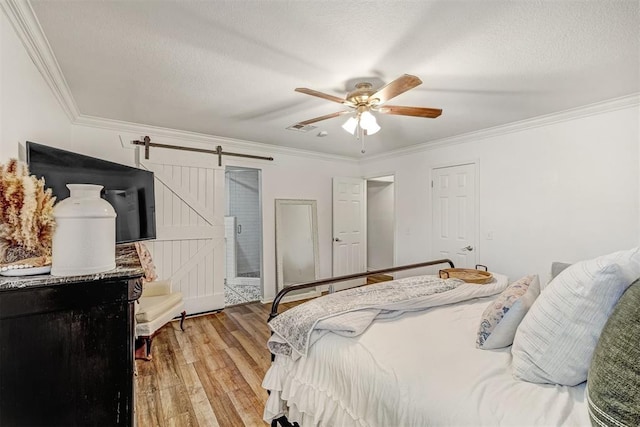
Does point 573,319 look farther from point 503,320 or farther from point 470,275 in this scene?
point 470,275

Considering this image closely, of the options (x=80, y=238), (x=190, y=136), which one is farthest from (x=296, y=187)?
(x=80, y=238)

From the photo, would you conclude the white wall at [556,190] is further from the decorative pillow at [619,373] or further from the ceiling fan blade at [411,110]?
the decorative pillow at [619,373]

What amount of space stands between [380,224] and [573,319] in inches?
210

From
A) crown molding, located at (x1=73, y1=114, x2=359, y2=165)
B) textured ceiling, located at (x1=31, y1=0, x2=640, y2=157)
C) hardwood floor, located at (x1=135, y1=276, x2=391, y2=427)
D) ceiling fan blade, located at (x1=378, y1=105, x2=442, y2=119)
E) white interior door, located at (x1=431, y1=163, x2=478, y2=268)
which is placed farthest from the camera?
white interior door, located at (x1=431, y1=163, x2=478, y2=268)

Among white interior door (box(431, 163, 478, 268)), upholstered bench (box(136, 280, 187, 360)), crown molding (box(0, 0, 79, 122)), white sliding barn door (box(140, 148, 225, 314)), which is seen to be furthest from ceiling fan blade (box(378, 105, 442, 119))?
upholstered bench (box(136, 280, 187, 360))

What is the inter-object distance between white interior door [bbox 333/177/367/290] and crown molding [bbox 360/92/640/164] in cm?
109

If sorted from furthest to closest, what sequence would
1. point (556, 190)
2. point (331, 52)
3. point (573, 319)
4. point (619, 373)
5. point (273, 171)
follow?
point (273, 171), point (556, 190), point (331, 52), point (573, 319), point (619, 373)

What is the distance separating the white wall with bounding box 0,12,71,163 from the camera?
4.57ft

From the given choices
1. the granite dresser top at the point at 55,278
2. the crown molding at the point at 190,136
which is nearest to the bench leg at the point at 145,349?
the granite dresser top at the point at 55,278

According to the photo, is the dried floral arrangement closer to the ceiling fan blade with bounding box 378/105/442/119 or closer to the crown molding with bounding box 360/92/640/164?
the ceiling fan blade with bounding box 378/105/442/119

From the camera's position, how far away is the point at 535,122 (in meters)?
3.15

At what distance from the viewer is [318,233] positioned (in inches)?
195

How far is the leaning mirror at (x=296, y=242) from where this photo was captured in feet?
14.8

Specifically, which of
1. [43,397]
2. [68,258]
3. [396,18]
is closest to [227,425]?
[43,397]
